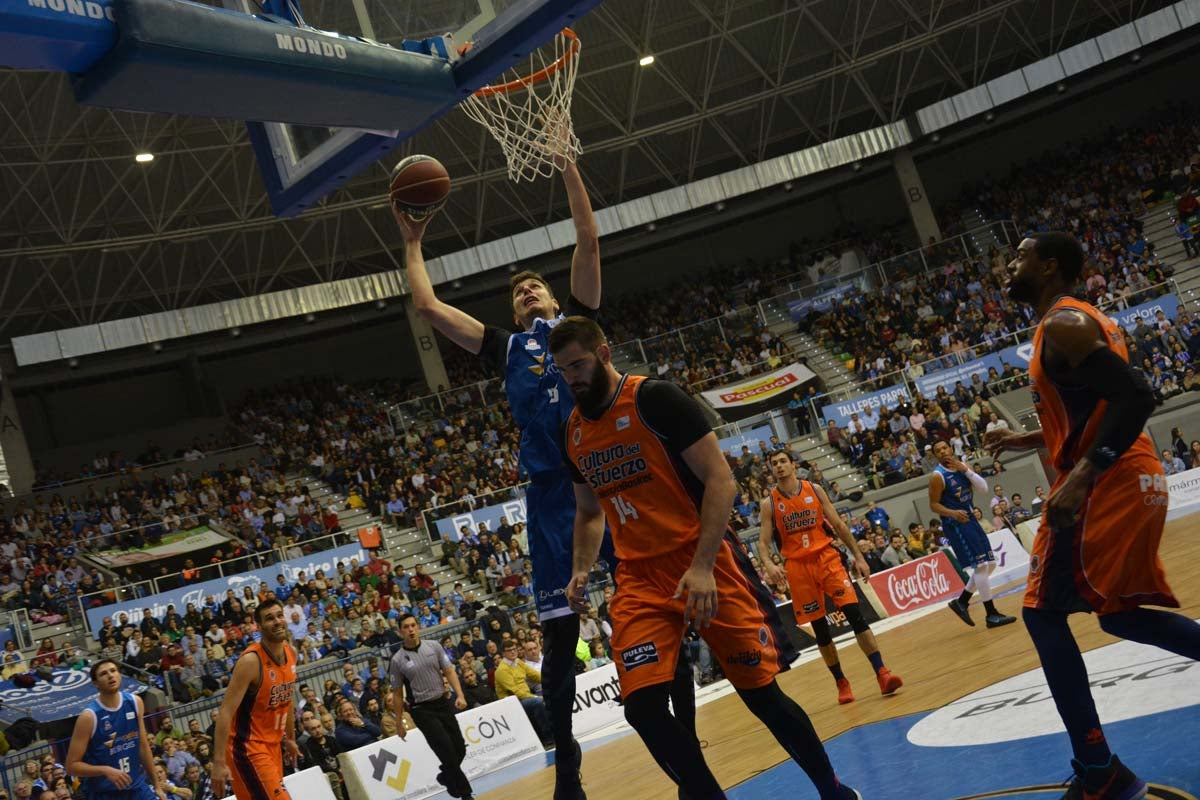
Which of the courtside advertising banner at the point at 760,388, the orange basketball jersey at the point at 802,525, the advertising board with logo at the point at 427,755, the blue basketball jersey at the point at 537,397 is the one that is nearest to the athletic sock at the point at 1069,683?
the blue basketball jersey at the point at 537,397

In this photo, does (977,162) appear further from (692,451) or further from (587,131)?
(692,451)

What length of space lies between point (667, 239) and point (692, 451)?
32.1m

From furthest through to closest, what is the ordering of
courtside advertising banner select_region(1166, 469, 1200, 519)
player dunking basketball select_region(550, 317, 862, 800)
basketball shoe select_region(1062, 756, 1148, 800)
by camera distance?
courtside advertising banner select_region(1166, 469, 1200, 519) < player dunking basketball select_region(550, 317, 862, 800) < basketball shoe select_region(1062, 756, 1148, 800)

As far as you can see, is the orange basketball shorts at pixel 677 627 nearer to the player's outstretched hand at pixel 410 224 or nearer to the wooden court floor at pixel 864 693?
the player's outstretched hand at pixel 410 224

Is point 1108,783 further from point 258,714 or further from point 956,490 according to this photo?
point 956,490

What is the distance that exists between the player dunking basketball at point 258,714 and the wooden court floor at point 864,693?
2261 millimetres

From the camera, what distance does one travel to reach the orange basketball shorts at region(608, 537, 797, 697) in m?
4.31

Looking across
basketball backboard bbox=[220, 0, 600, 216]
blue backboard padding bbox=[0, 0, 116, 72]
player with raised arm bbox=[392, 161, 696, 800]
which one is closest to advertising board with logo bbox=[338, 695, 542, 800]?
player with raised arm bbox=[392, 161, 696, 800]

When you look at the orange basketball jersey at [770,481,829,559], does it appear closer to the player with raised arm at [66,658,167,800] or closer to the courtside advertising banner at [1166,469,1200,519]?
the player with raised arm at [66,658,167,800]

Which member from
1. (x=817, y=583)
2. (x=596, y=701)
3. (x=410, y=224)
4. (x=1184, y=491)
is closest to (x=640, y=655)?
(x=410, y=224)

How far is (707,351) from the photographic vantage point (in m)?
30.1

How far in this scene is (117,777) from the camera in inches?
312

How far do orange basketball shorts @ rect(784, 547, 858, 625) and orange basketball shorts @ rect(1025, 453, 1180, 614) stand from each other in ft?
16.4

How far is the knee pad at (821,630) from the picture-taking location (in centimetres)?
879
